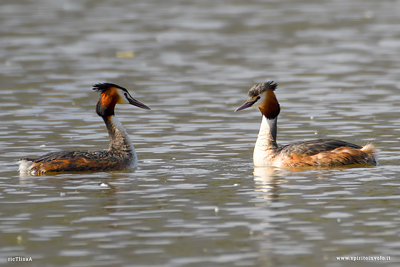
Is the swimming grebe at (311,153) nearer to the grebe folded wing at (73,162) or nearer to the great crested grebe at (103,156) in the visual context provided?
the great crested grebe at (103,156)

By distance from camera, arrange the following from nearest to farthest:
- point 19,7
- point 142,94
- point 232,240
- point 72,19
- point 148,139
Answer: point 232,240, point 148,139, point 142,94, point 72,19, point 19,7

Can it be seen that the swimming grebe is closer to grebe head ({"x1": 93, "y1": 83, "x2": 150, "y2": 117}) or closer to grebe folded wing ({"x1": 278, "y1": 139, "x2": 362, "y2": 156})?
grebe folded wing ({"x1": 278, "y1": 139, "x2": 362, "y2": 156})

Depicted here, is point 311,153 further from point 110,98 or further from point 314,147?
point 110,98

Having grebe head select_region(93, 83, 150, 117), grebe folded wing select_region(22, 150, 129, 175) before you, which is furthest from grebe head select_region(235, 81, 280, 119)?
grebe folded wing select_region(22, 150, 129, 175)

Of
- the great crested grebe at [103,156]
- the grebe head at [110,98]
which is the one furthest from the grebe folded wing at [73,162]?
the grebe head at [110,98]

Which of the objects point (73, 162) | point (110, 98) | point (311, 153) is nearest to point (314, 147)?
point (311, 153)

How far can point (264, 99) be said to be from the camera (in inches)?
659

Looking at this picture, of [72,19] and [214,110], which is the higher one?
[72,19]

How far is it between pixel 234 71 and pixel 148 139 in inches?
449

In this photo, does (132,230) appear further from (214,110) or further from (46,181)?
(214,110)

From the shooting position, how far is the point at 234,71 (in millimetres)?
30297

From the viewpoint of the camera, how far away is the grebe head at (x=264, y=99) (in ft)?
54.5

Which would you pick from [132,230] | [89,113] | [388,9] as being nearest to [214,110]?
[89,113]

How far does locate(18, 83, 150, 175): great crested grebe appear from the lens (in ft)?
50.6
